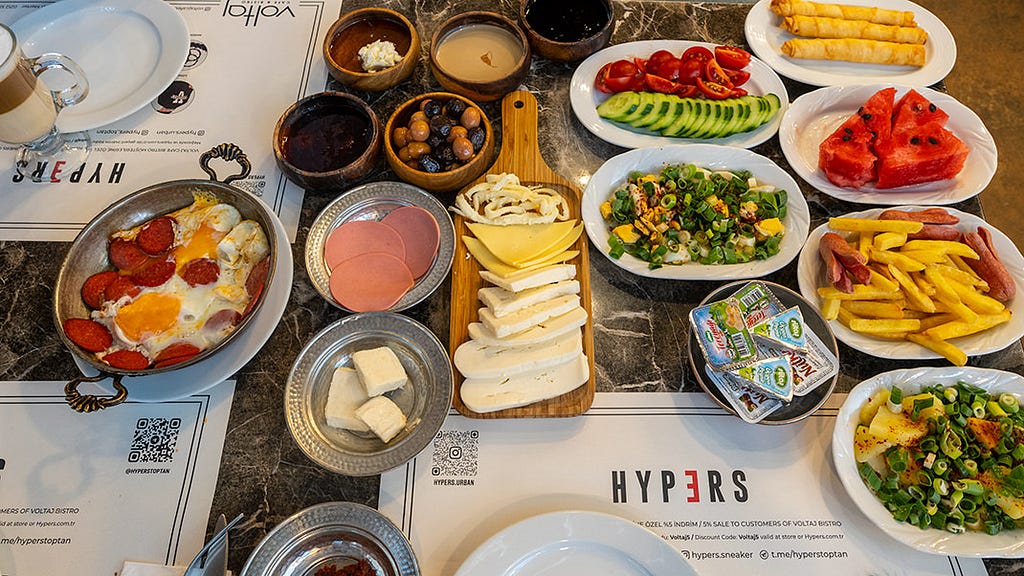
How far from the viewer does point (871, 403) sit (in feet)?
5.99

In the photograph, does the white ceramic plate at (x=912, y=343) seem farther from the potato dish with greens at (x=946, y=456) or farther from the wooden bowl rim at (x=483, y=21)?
the wooden bowl rim at (x=483, y=21)

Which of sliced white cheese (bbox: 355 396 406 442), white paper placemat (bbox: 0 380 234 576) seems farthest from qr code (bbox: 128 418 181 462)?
sliced white cheese (bbox: 355 396 406 442)

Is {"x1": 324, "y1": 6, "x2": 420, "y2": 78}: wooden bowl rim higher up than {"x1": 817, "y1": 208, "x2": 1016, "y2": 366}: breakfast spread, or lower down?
higher up

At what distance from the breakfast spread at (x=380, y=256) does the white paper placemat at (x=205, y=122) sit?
27 cm

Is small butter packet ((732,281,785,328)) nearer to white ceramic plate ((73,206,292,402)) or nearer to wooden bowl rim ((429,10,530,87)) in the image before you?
wooden bowl rim ((429,10,530,87))

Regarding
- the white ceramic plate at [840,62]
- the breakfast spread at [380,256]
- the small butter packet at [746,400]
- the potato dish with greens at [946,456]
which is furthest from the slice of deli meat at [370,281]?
the white ceramic plate at [840,62]

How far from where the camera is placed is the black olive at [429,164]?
2.17m

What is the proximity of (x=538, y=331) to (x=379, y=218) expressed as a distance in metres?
0.77

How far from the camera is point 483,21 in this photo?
252 cm

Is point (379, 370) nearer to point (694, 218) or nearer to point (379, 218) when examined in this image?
point (379, 218)

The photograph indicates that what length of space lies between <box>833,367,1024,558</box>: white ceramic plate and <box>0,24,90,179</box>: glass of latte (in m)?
2.96

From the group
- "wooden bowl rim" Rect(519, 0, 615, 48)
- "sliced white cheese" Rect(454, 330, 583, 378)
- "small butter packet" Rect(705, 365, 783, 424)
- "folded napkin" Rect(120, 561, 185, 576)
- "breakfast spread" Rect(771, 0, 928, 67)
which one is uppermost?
"wooden bowl rim" Rect(519, 0, 615, 48)

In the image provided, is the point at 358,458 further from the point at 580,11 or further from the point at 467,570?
the point at 580,11

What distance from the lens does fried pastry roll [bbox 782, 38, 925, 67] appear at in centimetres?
257
